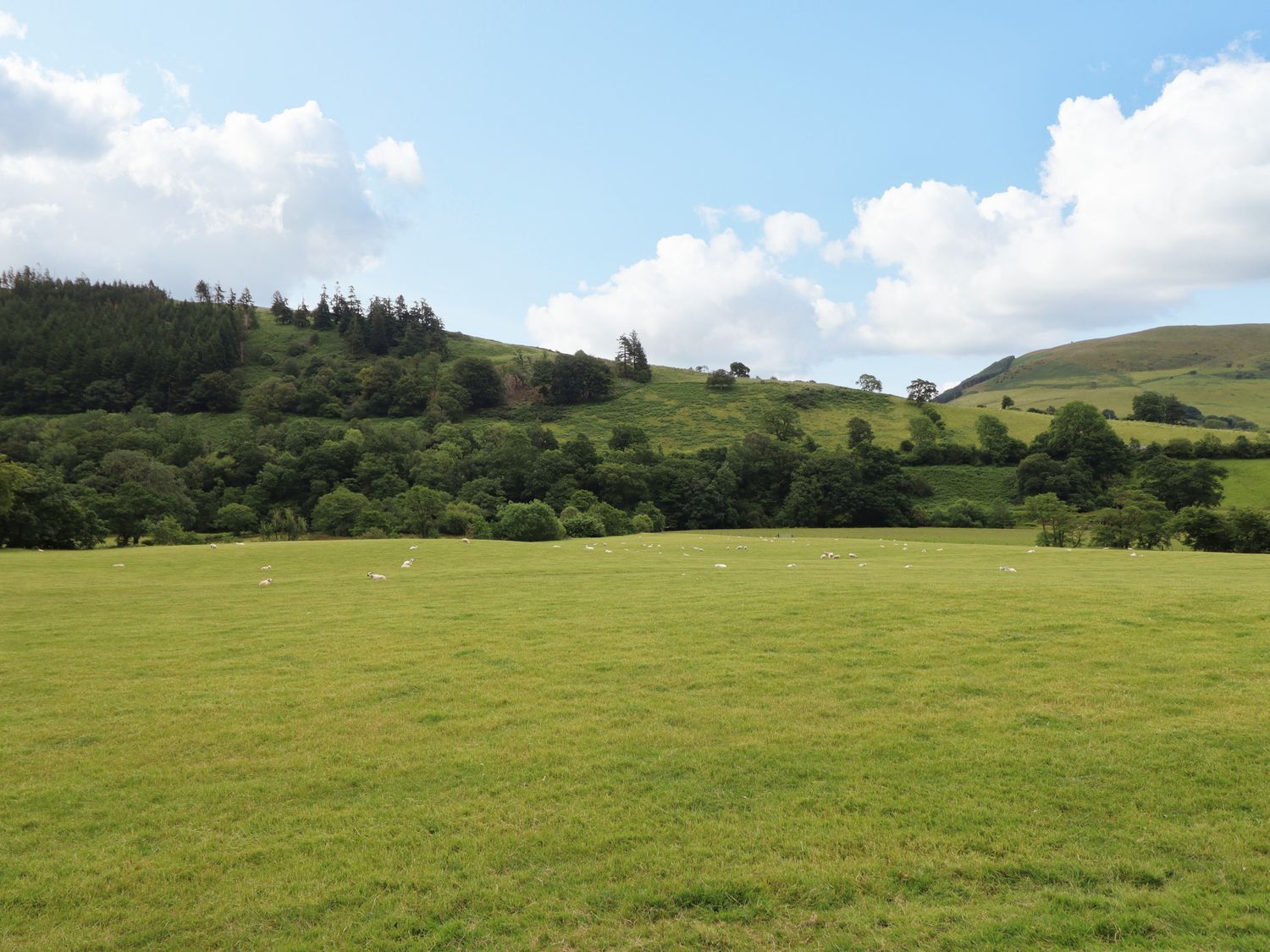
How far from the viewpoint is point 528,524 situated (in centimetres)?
5200

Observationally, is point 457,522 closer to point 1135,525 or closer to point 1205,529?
point 1135,525

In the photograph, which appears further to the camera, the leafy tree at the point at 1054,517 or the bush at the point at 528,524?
the leafy tree at the point at 1054,517

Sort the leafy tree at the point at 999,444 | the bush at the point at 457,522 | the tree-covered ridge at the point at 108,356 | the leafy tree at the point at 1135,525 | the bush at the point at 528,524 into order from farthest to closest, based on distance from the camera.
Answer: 1. the tree-covered ridge at the point at 108,356
2. the leafy tree at the point at 999,444
3. the bush at the point at 457,522
4. the bush at the point at 528,524
5. the leafy tree at the point at 1135,525

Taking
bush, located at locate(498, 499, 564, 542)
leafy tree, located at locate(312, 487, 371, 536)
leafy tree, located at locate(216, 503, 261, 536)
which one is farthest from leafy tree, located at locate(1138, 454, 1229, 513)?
leafy tree, located at locate(216, 503, 261, 536)

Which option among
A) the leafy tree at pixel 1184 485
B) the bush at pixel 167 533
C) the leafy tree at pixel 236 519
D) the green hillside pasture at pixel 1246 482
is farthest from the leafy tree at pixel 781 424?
the bush at pixel 167 533

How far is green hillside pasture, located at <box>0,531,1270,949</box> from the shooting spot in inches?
241

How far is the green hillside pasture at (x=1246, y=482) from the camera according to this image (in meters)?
83.4

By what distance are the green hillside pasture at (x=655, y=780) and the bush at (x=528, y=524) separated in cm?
3436

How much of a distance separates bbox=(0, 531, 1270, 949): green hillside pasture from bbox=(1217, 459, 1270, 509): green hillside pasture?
8873 cm

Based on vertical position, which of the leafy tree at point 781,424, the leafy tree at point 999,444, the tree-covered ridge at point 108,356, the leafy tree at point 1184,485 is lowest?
the leafy tree at point 1184,485

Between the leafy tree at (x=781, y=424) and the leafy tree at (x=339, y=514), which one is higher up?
the leafy tree at (x=781, y=424)

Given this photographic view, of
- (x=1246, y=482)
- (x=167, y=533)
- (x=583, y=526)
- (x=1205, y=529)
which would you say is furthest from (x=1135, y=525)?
(x=167, y=533)

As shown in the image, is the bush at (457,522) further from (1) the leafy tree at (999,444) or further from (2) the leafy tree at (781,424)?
(1) the leafy tree at (999,444)

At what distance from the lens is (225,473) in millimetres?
93688
